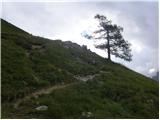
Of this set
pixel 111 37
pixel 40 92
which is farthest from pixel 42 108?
pixel 111 37

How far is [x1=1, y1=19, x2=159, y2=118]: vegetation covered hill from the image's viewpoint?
76.2ft

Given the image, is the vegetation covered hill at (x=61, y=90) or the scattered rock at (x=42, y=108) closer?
the scattered rock at (x=42, y=108)

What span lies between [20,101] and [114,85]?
1072 cm

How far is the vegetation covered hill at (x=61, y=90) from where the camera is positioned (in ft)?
76.2

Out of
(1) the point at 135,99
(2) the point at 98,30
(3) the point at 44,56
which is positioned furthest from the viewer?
(2) the point at 98,30

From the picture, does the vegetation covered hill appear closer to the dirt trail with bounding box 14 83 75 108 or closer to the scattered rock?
the dirt trail with bounding box 14 83 75 108

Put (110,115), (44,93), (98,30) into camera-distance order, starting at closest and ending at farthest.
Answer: (110,115) → (44,93) → (98,30)

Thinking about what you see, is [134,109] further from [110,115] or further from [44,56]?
[44,56]

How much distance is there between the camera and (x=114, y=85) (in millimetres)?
31672

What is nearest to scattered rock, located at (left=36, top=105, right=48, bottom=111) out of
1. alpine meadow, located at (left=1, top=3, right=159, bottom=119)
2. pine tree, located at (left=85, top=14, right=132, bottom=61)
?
alpine meadow, located at (left=1, top=3, right=159, bottom=119)

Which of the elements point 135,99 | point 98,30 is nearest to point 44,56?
point 135,99

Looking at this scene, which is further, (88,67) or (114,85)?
(88,67)

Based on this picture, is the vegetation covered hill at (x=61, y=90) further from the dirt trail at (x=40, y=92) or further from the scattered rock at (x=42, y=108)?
the scattered rock at (x=42, y=108)

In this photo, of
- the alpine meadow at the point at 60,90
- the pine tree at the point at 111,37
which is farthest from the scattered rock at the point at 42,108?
the pine tree at the point at 111,37
